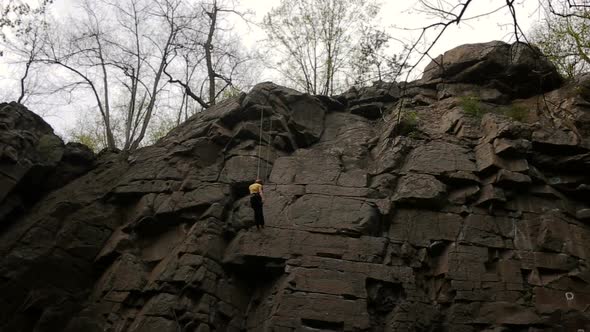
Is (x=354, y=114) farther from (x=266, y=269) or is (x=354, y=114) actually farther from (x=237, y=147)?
(x=266, y=269)

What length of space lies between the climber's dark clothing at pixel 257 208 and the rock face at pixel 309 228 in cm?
36

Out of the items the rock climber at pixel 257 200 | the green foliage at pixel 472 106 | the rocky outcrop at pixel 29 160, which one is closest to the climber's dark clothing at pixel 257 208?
the rock climber at pixel 257 200

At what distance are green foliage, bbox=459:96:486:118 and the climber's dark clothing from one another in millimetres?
6838

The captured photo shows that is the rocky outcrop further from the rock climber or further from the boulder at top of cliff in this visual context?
the boulder at top of cliff

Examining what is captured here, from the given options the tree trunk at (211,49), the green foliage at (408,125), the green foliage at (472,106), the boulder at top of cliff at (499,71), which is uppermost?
the tree trunk at (211,49)

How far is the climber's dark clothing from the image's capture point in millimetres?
11273

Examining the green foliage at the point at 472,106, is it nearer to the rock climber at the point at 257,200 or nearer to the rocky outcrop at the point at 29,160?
the rock climber at the point at 257,200

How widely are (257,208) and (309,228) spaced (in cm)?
133

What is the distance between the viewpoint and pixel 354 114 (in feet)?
53.7

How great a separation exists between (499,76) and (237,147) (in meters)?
8.45

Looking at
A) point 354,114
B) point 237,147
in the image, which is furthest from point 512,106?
point 237,147

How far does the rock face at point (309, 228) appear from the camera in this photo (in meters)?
10.5

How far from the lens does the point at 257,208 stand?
447 inches

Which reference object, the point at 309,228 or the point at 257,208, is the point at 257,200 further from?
the point at 309,228
